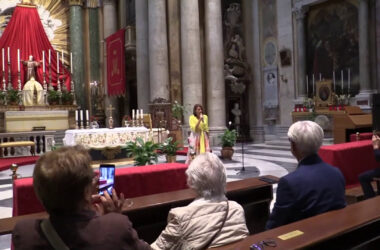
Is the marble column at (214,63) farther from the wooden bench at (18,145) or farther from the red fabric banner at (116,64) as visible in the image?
the wooden bench at (18,145)

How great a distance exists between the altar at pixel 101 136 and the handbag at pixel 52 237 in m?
7.84

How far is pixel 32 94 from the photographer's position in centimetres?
1391

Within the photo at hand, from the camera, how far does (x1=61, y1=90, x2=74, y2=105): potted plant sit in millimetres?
14008

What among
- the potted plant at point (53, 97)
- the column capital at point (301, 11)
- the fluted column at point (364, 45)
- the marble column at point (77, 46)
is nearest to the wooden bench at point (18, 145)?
the potted plant at point (53, 97)

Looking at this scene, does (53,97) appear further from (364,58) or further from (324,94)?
(364,58)

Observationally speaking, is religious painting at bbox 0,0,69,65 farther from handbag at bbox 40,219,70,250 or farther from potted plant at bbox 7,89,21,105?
handbag at bbox 40,219,70,250

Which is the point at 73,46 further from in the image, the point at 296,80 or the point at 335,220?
the point at 335,220

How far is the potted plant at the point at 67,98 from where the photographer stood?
1401cm

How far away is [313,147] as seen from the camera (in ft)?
8.46

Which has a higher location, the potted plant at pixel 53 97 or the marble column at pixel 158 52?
the marble column at pixel 158 52

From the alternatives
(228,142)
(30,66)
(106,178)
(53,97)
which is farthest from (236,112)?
(106,178)

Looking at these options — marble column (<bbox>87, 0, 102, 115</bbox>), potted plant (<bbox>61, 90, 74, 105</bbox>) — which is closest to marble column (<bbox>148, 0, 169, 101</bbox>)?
potted plant (<bbox>61, 90, 74, 105</bbox>)

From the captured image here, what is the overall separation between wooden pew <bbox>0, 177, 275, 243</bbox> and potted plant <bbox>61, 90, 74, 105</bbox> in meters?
11.4

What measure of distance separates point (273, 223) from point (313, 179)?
381 millimetres
